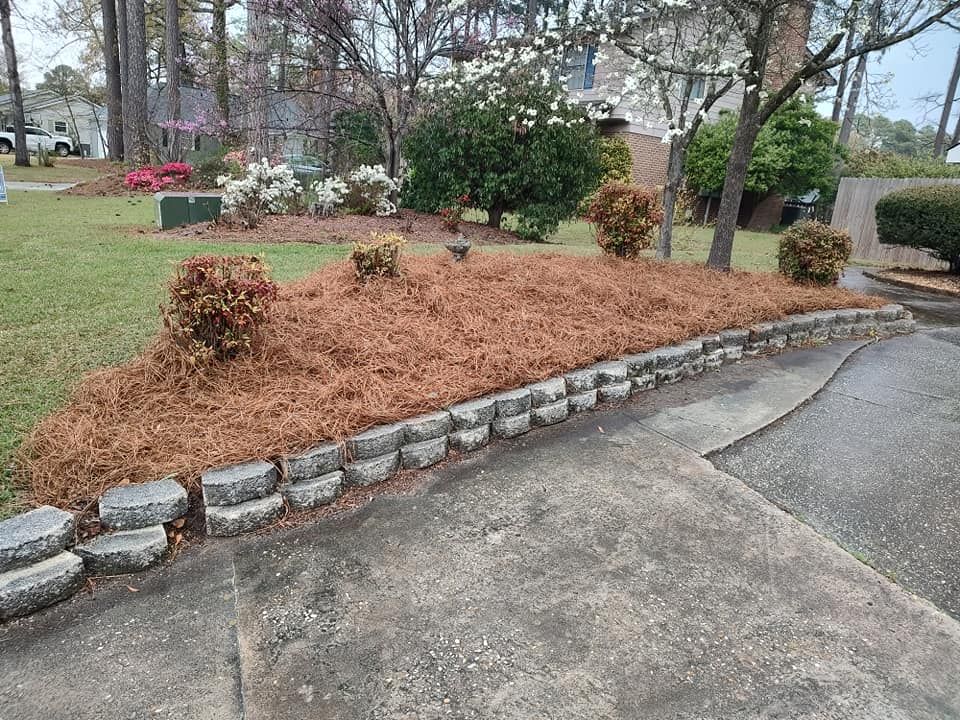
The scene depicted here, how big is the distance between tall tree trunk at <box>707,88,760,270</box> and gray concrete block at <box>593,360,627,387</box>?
411cm

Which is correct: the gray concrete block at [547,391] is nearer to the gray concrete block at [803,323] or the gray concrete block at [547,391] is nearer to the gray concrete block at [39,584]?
the gray concrete block at [39,584]

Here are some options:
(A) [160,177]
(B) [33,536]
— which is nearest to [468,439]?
(B) [33,536]

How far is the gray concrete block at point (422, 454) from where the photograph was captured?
3.14m

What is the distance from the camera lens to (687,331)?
196 inches

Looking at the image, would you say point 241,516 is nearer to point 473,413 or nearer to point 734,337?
point 473,413

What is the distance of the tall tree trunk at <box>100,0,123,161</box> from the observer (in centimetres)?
2296

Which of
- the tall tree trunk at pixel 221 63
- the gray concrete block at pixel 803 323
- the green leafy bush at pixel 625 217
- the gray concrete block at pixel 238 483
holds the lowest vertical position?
the gray concrete block at pixel 238 483

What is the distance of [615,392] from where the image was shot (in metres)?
4.16

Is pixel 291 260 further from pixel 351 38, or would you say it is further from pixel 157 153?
pixel 157 153

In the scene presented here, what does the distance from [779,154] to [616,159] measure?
517 centimetres

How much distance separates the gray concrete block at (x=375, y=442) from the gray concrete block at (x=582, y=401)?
1295 millimetres

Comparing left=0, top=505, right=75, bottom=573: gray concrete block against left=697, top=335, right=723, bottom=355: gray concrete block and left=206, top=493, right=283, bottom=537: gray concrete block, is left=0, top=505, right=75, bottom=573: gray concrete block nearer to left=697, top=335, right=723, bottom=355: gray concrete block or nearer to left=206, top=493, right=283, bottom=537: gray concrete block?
left=206, top=493, right=283, bottom=537: gray concrete block

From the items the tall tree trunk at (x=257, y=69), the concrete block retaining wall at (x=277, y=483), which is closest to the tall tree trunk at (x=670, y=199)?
the concrete block retaining wall at (x=277, y=483)

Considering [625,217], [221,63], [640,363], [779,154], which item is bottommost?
[640,363]
